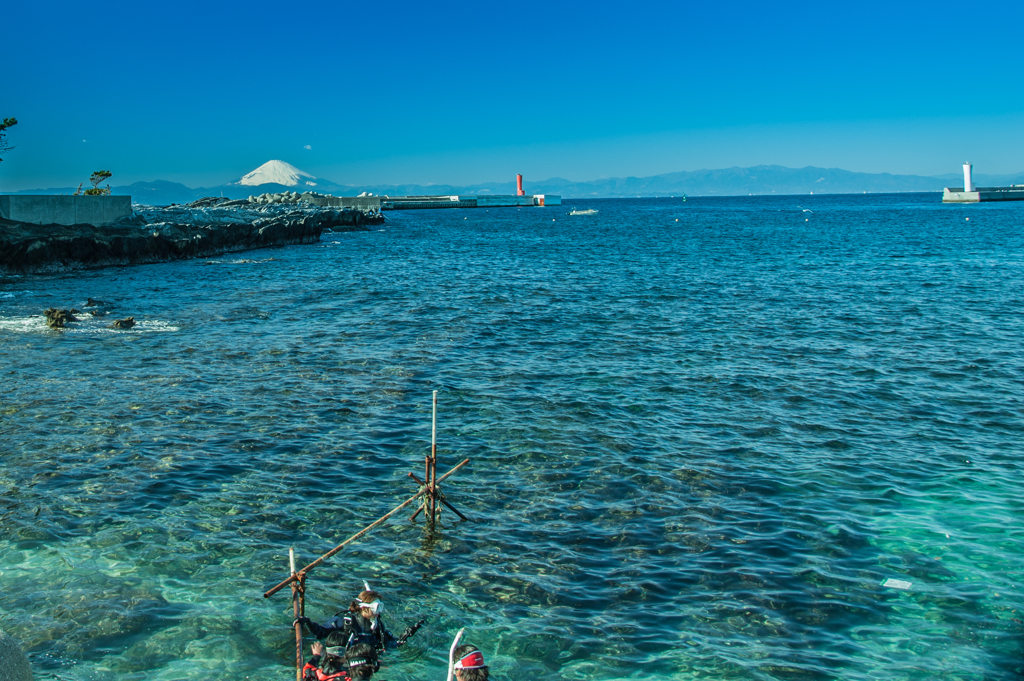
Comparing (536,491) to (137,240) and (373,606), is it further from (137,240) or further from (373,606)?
(137,240)

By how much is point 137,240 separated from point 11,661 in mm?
46747

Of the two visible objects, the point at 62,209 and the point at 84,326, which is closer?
the point at 84,326

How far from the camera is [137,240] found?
152ft

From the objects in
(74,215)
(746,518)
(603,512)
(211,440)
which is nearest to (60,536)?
(211,440)

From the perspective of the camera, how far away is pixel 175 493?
40.0ft

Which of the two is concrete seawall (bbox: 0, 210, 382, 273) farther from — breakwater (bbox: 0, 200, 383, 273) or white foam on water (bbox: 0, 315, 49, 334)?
white foam on water (bbox: 0, 315, 49, 334)

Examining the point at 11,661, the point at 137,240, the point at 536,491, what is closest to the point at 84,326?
the point at 536,491

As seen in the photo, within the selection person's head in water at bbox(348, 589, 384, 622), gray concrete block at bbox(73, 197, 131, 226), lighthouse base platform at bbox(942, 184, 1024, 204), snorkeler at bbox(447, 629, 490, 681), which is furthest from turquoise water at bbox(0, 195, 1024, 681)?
lighthouse base platform at bbox(942, 184, 1024, 204)

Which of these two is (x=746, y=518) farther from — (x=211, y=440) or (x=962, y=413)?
(x=211, y=440)

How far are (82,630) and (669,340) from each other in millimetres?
19972

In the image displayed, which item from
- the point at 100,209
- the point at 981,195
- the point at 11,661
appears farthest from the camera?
the point at 981,195

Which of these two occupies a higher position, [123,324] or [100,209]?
[100,209]

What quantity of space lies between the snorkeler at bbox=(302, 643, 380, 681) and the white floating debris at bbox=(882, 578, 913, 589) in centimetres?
Result: 659

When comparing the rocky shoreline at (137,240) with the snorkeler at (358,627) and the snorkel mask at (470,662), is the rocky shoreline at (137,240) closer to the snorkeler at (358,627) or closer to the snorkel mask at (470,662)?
the snorkeler at (358,627)
